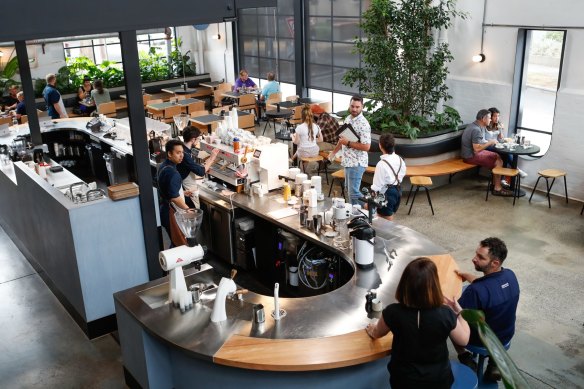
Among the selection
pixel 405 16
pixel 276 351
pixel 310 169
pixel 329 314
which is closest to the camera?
pixel 276 351

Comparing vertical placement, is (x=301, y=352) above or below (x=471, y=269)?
above

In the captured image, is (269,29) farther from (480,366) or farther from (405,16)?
(480,366)

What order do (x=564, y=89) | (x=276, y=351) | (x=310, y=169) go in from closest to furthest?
(x=276, y=351)
(x=564, y=89)
(x=310, y=169)

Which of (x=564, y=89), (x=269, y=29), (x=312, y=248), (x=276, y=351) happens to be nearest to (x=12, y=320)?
(x=312, y=248)

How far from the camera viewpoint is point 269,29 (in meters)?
13.7

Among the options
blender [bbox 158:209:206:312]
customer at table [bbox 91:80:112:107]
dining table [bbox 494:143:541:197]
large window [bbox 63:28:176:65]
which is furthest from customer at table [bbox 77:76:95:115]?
blender [bbox 158:209:206:312]

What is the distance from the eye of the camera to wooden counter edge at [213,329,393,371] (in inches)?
138

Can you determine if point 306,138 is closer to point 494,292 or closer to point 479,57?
point 479,57

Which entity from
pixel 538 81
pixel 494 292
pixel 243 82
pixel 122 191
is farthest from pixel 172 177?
pixel 538 81

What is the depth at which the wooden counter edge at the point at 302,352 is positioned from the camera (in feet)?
11.5

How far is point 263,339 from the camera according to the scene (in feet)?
12.2

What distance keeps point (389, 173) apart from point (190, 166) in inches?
83.0

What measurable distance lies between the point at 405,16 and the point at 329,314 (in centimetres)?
610

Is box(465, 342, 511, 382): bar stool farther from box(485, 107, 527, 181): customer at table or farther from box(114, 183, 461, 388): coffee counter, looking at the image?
box(485, 107, 527, 181): customer at table
